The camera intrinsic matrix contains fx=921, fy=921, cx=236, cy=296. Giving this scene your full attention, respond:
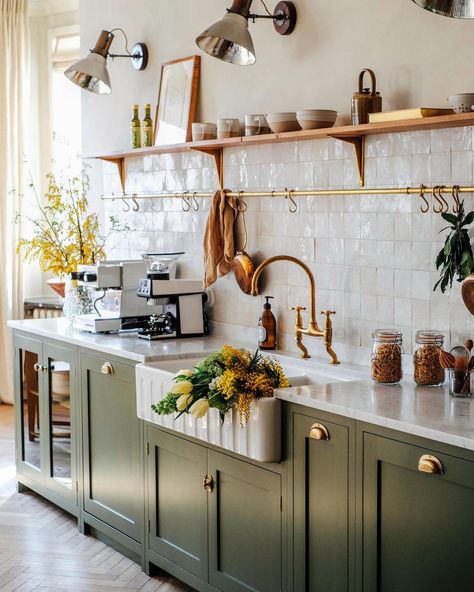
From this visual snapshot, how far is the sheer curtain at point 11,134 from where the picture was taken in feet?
24.0

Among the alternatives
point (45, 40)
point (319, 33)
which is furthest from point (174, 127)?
point (45, 40)

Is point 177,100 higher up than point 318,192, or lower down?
higher up

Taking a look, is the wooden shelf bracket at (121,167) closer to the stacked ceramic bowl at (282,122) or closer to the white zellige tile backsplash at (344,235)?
the white zellige tile backsplash at (344,235)

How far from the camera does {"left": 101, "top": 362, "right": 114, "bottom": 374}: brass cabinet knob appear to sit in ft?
14.3

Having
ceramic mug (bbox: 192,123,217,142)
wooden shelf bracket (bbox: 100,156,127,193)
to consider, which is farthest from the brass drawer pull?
wooden shelf bracket (bbox: 100,156,127,193)

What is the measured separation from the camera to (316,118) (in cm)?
376

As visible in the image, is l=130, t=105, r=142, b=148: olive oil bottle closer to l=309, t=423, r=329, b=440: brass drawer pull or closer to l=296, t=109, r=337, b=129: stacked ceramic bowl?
l=296, t=109, r=337, b=129: stacked ceramic bowl

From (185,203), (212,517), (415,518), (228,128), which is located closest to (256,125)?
(228,128)

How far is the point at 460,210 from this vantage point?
3275 millimetres

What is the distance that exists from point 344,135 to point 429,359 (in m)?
0.99

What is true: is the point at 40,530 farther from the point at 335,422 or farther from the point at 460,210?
the point at 460,210

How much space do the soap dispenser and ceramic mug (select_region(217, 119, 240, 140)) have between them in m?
0.80

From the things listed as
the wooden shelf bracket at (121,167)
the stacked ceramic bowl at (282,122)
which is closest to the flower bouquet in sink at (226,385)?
the stacked ceramic bowl at (282,122)

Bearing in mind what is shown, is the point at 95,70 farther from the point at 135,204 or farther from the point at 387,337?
the point at 387,337
